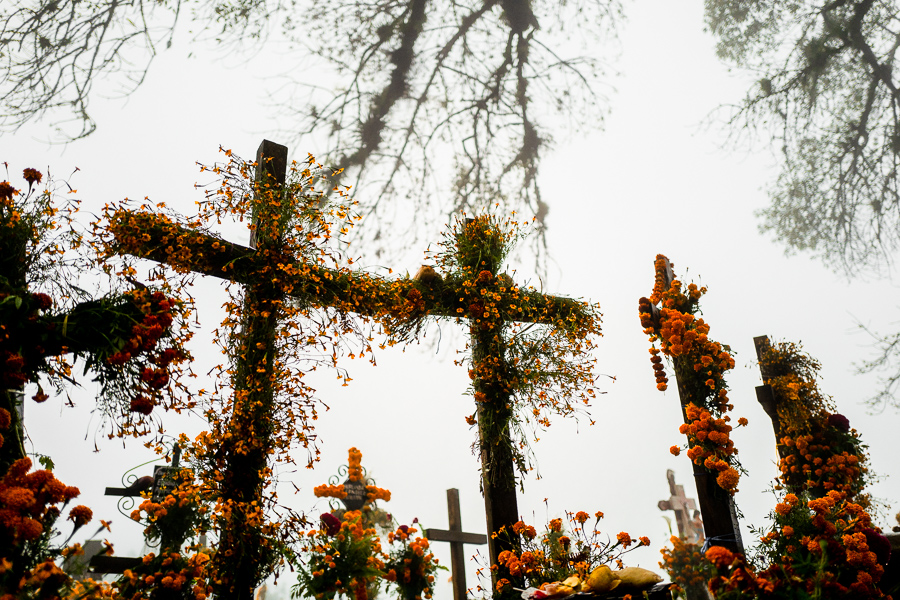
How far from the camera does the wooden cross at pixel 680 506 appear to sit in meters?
6.48

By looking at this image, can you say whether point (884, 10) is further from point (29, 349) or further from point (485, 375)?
point (29, 349)

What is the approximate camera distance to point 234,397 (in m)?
2.76

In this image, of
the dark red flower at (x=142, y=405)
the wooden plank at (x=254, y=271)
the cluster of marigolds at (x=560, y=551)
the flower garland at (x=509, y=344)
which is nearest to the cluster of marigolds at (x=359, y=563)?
the cluster of marigolds at (x=560, y=551)

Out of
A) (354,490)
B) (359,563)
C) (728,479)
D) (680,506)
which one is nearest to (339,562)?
(359,563)

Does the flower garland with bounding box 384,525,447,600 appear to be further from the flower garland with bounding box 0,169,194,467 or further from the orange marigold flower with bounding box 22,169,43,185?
the orange marigold flower with bounding box 22,169,43,185

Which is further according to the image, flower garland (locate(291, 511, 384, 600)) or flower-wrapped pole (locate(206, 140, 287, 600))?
flower garland (locate(291, 511, 384, 600))

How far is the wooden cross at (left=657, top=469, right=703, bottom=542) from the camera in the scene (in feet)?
21.3

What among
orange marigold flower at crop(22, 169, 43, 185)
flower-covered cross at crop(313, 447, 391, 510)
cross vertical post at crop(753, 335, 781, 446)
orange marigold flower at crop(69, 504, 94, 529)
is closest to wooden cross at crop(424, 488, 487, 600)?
flower-covered cross at crop(313, 447, 391, 510)

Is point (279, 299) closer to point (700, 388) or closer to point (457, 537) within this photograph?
point (457, 537)

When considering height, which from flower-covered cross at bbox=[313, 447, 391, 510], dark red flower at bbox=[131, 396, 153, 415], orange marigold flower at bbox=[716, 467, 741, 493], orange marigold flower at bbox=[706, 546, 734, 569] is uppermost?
dark red flower at bbox=[131, 396, 153, 415]

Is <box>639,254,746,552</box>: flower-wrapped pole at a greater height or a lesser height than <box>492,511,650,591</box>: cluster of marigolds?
greater

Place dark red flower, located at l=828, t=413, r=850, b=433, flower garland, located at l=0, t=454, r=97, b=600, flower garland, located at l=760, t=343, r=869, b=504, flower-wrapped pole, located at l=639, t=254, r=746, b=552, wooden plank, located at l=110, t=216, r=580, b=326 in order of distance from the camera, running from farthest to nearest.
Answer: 1. dark red flower, located at l=828, t=413, r=850, b=433
2. flower garland, located at l=760, t=343, r=869, b=504
3. flower-wrapped pole, located at l=639, t=254, r=746, b=552
4. wooden plank, located at l=110, t=216, r=580, b=326
5. flower garland, located at l=0, t=454, r=97, b=600

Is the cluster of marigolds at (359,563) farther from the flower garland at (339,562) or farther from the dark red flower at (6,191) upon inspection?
the dark red flower at (6,191)

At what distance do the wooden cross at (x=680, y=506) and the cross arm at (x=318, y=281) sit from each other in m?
3.62
